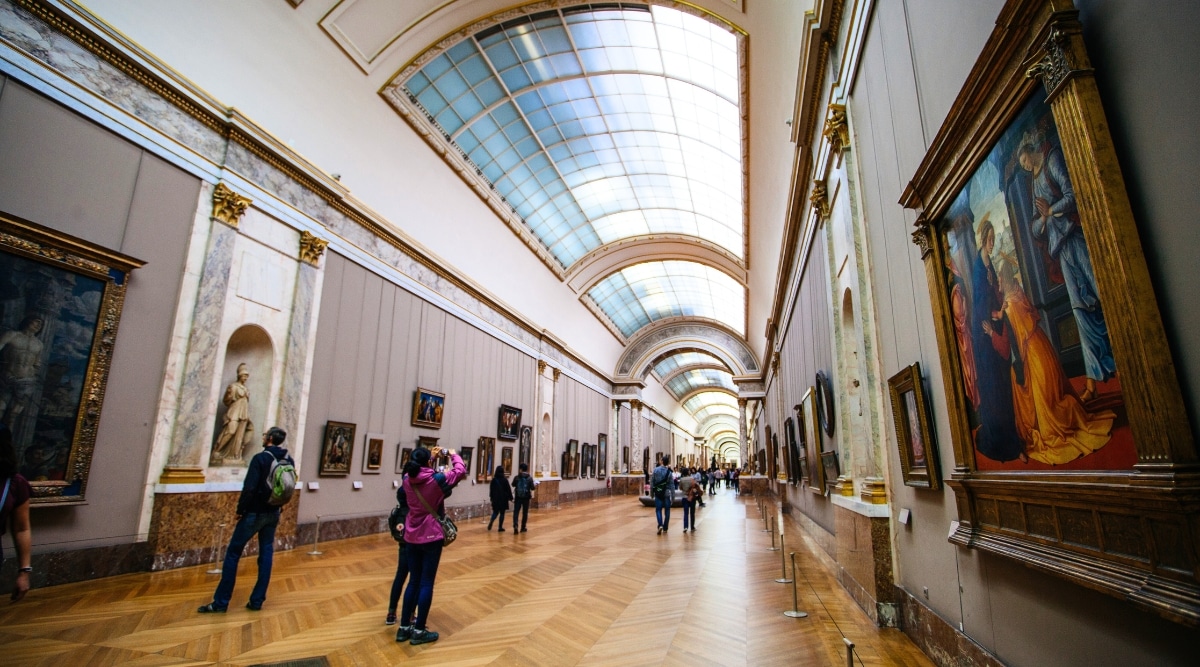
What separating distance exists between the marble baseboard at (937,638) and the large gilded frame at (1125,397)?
3.05 feet

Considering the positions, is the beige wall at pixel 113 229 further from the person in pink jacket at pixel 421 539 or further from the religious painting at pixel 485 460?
the religious painting at pixel 485 460

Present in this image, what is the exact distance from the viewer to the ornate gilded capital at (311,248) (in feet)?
33.1

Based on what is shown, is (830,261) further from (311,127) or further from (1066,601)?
(311,127)

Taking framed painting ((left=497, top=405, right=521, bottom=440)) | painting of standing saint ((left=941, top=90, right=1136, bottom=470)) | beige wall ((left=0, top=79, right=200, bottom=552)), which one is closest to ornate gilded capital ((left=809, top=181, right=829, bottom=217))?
painting of standing saint ((left=941, top=90, right=1136, bottom=470))

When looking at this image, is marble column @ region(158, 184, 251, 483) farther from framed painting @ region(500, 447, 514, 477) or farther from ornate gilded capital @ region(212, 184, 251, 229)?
framed painting @ region(500, 447, 514, 477)

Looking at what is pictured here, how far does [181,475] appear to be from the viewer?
294 inches

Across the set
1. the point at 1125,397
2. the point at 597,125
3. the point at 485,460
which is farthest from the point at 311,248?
the point at 1125,397

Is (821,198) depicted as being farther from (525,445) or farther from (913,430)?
(525,445)

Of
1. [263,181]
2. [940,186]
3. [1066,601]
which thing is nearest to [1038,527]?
[1066,601]

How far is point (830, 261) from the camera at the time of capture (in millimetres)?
7805

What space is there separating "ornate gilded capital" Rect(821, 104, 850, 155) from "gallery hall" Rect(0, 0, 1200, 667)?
66 mm

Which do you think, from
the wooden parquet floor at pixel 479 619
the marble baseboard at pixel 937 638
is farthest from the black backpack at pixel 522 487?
the marble baseboard at pixel 937 638

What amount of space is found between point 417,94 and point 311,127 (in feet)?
10.3

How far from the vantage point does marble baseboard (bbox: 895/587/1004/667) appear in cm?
337
